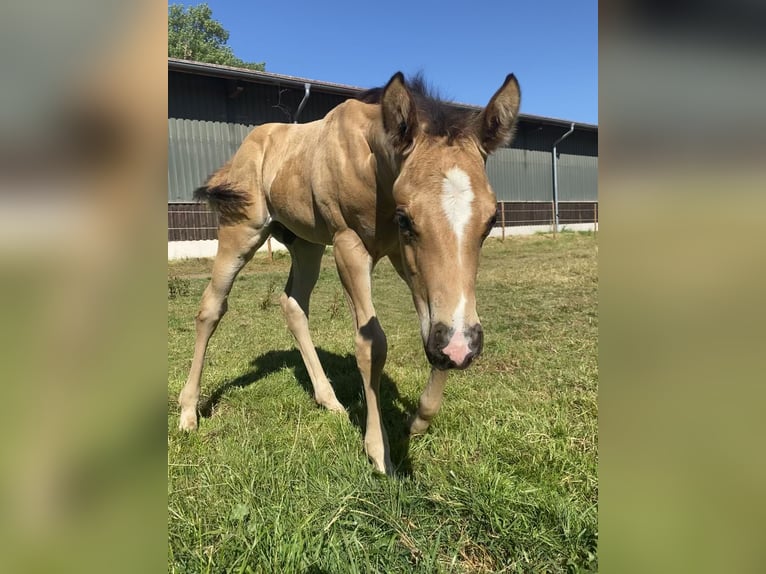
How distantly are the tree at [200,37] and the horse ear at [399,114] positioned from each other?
136 ft

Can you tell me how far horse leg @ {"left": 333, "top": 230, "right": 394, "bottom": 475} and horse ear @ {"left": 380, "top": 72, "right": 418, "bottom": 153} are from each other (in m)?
0.82

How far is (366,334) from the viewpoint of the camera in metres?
2.80

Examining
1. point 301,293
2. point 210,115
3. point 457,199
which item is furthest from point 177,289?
point 210,115

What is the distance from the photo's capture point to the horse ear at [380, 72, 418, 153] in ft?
7.02

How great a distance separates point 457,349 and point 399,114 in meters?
1.15

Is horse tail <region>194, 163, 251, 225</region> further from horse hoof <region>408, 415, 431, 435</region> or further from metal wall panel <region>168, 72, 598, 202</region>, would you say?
metal wall panel <region>168, 72, 598, 202</region>

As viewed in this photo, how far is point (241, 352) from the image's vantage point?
16.7 feet

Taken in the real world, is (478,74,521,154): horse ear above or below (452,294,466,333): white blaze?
above

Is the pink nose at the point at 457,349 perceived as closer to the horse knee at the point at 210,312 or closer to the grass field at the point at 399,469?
the grass field at the point at 399,469

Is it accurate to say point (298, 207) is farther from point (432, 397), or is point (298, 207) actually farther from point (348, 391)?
point (432, 397)

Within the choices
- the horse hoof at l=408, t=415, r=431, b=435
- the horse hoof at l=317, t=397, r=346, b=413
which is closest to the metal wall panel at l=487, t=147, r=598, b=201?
the horse hoof at l=317, t=397, r=346, b=413
